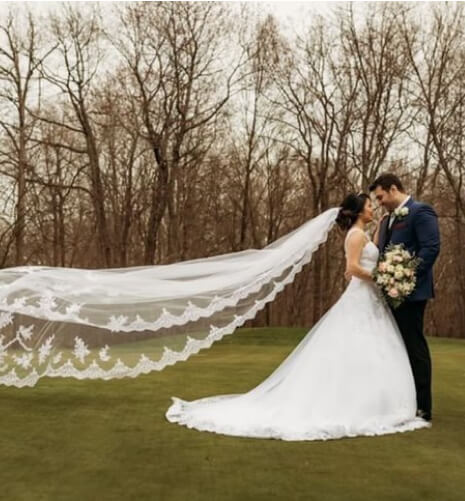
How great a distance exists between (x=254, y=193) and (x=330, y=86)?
18.1ft


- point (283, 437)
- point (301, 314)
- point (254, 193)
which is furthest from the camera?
point (301, 314)

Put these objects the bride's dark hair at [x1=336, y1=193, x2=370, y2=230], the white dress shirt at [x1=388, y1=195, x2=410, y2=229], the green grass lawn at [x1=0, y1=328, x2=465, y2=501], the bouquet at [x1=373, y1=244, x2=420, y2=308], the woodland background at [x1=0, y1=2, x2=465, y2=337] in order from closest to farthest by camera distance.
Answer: the green grass lawn at [x1=0, y1=328, x2=465, y2=501], the bouquet at [x1=373, y1=244, x2=420, y2=308], the white dress shirt at [x1=388, y1=195, x2=410, y2=229], the bride's dark hair at [x1=336, y1=193, x2=370, y2=230], the woodland background at [x1=0, y1=2, x2=465, y2=337]

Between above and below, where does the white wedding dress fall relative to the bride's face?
below

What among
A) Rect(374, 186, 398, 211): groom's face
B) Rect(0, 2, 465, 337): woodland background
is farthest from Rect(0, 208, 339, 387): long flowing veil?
Rect(0, 2, 465, 337): woodland background

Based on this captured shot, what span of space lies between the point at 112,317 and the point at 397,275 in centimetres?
249

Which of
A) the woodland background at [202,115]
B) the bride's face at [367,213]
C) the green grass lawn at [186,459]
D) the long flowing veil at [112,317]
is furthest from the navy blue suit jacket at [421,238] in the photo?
the woodland background at [202,115]

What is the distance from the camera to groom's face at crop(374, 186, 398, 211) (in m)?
6.39

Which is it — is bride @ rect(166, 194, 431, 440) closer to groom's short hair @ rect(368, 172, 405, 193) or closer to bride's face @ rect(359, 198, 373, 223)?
bride's face @ rect(359, 198, 373, 223)

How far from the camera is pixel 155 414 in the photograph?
260 inches

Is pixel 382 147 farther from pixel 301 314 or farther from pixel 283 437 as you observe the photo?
pixel 283 437

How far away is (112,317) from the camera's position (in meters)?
6.18

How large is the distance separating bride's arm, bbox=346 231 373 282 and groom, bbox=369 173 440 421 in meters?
0.29

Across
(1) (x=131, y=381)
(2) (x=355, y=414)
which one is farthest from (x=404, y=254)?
(1) (x=131, y=381)

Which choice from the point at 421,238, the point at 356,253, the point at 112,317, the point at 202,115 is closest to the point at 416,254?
the point at 421,238
